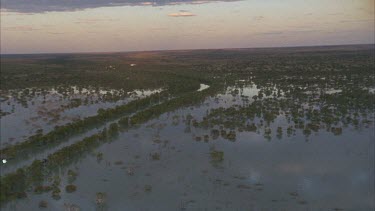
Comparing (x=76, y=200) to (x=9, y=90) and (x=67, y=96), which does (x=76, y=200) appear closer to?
(x=67, y=96)

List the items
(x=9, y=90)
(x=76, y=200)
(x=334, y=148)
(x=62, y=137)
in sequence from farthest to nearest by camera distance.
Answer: (x=9, y=90) < (x=62, y=137) < (x=334, y=148) < (x=76, y=200)

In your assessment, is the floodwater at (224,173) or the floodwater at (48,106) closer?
the floodwater at (224,173)

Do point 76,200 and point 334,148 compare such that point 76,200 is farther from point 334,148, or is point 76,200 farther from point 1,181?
point 334,148

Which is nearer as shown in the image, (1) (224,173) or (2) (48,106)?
(1) (224,173)

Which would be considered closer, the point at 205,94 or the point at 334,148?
the point at 334,148

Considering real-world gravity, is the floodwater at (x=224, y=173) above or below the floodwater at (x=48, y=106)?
below

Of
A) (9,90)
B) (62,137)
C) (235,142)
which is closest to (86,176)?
(62,137)

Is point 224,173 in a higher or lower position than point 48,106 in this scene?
lower

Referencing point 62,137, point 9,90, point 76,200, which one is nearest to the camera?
point 76,200
